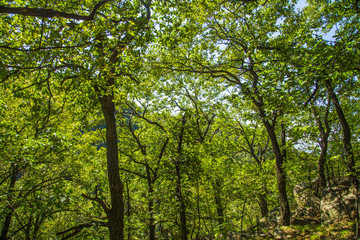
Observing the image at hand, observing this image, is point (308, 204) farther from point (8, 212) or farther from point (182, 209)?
point (8, 212)

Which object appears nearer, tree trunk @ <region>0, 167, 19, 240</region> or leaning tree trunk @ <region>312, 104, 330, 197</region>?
tree trunk @ <region>0, 167, 19, 240</region>

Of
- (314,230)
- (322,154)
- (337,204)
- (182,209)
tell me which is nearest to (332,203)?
(337,204)

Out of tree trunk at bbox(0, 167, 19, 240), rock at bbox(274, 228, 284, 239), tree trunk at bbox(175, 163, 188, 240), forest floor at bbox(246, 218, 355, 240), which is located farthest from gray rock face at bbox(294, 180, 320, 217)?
tree trunk at bbox(0, 167, 19, 240)

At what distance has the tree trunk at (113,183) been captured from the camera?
515cm

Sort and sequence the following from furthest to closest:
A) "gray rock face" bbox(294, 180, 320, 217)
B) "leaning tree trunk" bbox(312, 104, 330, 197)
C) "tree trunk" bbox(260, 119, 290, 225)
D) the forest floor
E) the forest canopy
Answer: "tree trunk" bbox(260, 119, 290, 225) → "gray rock face" bbox(294, 180, 320, 217) → "leaning tree trunk" bbox(312, 104, 330, 197) → the forest floor → the forest canopy

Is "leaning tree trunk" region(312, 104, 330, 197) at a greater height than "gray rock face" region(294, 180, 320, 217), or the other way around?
"leaning tree trunk" region(312, 104, 330, 197)

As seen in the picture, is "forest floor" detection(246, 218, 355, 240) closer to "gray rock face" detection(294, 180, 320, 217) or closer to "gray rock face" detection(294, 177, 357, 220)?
"gray rock face" detection(294, 177, 357, 220)

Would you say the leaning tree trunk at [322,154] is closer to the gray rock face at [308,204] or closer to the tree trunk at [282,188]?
the gray rock face at [308,204]

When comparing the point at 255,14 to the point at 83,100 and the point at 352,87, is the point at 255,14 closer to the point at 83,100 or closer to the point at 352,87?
the point at 352,87

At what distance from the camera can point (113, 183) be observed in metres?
5.48

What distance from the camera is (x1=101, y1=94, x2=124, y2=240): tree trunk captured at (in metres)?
5.15

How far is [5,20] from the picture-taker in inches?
201

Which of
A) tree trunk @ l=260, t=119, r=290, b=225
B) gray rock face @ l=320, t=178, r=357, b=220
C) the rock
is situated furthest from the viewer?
tree trunk @ l=260, t=119, r=290, b=225

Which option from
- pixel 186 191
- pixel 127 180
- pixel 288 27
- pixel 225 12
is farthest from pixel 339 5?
pixel 127 180
